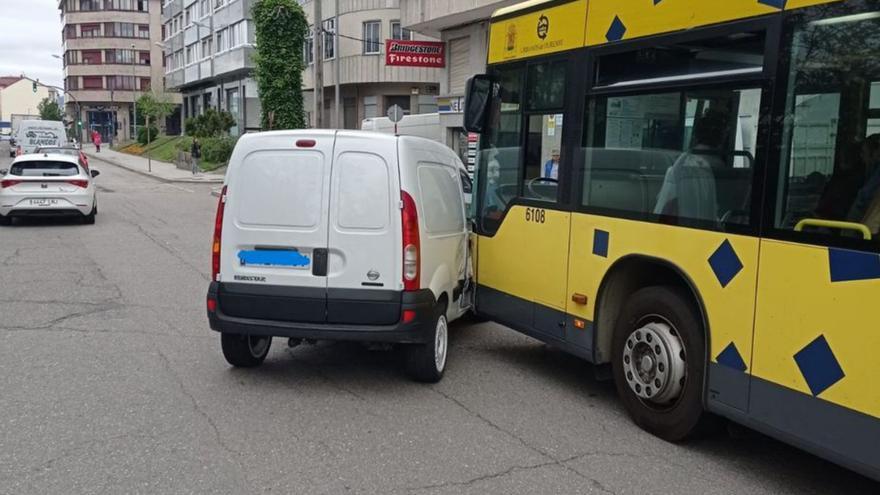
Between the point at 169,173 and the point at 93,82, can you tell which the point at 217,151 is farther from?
the point at 93,82

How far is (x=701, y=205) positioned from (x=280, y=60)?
33.9 meters

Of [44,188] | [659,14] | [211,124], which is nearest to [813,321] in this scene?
[659,14]

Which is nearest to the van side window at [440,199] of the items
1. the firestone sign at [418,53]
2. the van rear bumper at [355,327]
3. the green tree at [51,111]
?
the van rear bumper at [355,327]

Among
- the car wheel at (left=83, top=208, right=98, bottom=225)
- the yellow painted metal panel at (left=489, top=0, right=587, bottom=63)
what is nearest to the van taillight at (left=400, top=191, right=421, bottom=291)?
the yellow painted metal panel at (left=489, top=0, right=587, bottom=63)

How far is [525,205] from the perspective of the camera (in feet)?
20.2

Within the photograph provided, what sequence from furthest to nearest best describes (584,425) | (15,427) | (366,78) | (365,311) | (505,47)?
(366,78) < (505,47) < (365,311) < (584,425) < (15,427)

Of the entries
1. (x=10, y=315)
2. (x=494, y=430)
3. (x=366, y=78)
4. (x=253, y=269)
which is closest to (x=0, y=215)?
(x=10, y=315)

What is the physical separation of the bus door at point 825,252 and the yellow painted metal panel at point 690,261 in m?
0.11

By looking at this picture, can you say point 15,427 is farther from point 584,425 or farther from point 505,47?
point 505,47

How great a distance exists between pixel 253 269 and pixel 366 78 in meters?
35.9

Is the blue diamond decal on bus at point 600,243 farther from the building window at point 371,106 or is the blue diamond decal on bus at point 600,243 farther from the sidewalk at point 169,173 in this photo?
the building window at point 371,106

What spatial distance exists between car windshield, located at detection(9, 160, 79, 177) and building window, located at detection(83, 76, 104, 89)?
88912 mm

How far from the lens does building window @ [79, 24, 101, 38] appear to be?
3784 inches

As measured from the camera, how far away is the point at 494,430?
193 inches
